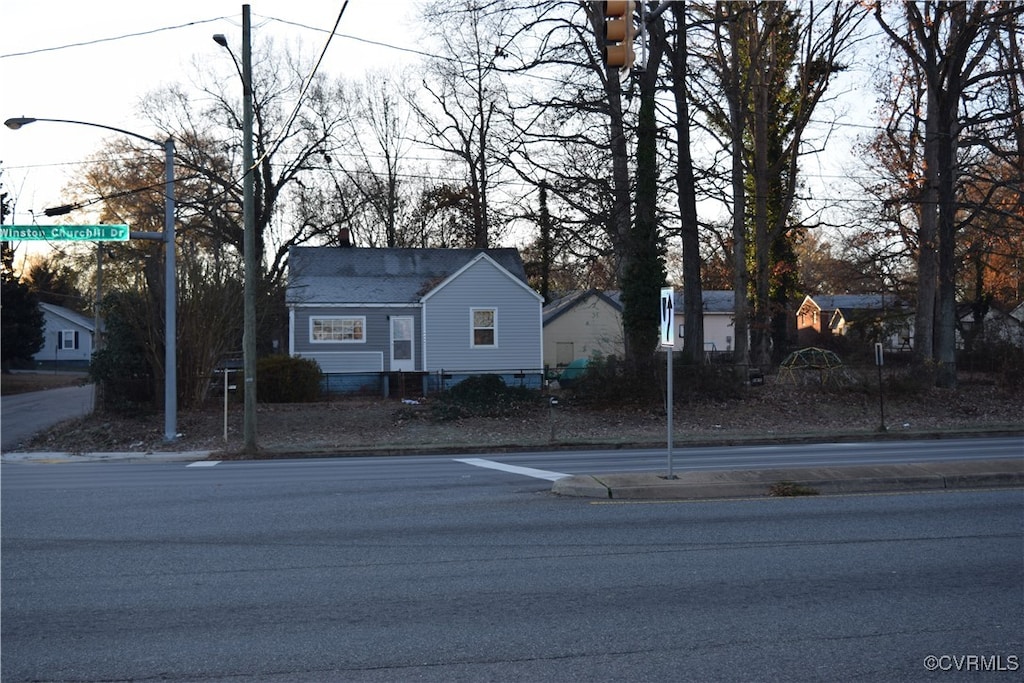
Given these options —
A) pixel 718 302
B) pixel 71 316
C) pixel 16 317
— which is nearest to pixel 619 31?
pixel 16 317

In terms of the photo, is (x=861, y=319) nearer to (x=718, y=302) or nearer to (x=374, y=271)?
(x=718, y=302)

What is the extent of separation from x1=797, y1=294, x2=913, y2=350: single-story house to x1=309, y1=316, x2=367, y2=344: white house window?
25.8 metres

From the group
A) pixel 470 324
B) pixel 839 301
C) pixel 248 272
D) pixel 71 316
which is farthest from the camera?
pixel 839 301

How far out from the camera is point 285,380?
99.5ft

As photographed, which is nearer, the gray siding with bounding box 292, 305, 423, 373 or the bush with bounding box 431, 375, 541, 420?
the bush with bounding box 431, 375, 541, 420

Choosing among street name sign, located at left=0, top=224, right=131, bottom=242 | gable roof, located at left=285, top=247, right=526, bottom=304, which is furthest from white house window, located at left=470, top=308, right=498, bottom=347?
street name sign, located at left=0, top=224, right=131, bottom=242

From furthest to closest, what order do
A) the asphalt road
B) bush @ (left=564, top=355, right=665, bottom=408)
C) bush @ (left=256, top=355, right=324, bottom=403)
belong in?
1. bush @ (left=256, top=355, right=324, bottom=403)
2. bush @ (left=564, top=355, right=665, bottom=408)
3. the asphalt road

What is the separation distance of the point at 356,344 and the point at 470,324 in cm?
436

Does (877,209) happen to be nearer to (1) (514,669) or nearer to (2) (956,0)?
(2) (956,0)

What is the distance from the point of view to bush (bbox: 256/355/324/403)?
1185 inches

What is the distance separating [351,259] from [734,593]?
109 ft

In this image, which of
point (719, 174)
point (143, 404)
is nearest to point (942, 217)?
point (719, 174)

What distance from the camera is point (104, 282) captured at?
55.6 metres

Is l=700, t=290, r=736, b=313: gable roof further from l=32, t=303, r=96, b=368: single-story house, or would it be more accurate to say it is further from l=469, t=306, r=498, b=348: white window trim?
l=32, t=303, r=96, b=368: single-story house
